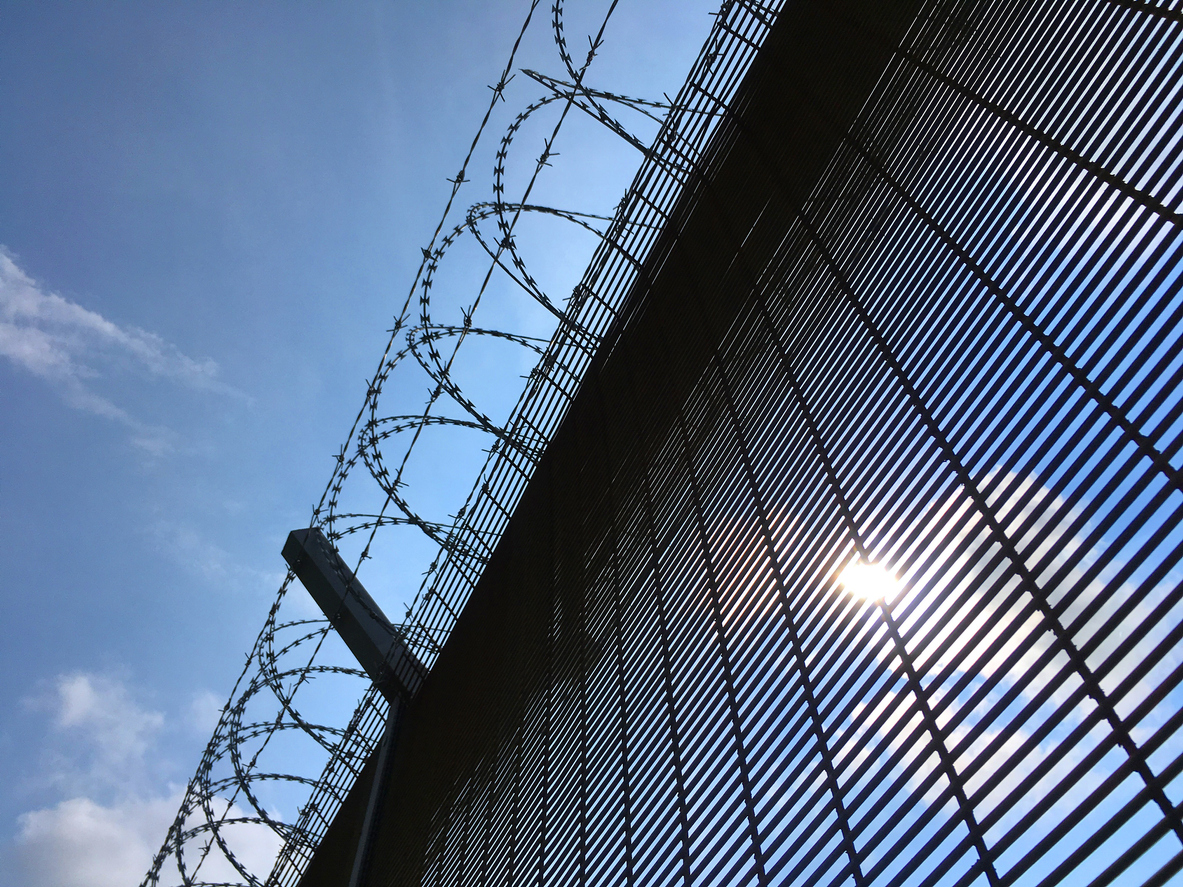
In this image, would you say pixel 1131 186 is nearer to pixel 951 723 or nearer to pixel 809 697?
pixel 951 723

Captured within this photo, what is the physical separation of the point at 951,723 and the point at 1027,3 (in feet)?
8.01

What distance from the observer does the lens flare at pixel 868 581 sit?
247cm

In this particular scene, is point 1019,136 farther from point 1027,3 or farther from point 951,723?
point 951,723

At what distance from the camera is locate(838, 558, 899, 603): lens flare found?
2.47 metres

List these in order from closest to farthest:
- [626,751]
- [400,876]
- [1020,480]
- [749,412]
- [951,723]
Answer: [951,723] < [1020,480] < [626,751] < [749,412] < [400,876]

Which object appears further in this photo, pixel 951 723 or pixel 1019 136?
pixel 1019 136

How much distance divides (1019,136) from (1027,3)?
59cm

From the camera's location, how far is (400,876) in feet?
19.3

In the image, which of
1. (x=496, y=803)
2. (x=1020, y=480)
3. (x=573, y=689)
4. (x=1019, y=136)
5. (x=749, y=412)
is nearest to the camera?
(x=1020, y=480)

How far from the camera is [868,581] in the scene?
101 inches

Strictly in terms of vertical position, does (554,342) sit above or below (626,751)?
above

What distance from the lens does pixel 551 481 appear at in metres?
6.04

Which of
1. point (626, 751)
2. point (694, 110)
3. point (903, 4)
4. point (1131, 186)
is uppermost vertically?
point (694, 110)

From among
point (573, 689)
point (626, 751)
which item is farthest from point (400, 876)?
point (626, 751)
